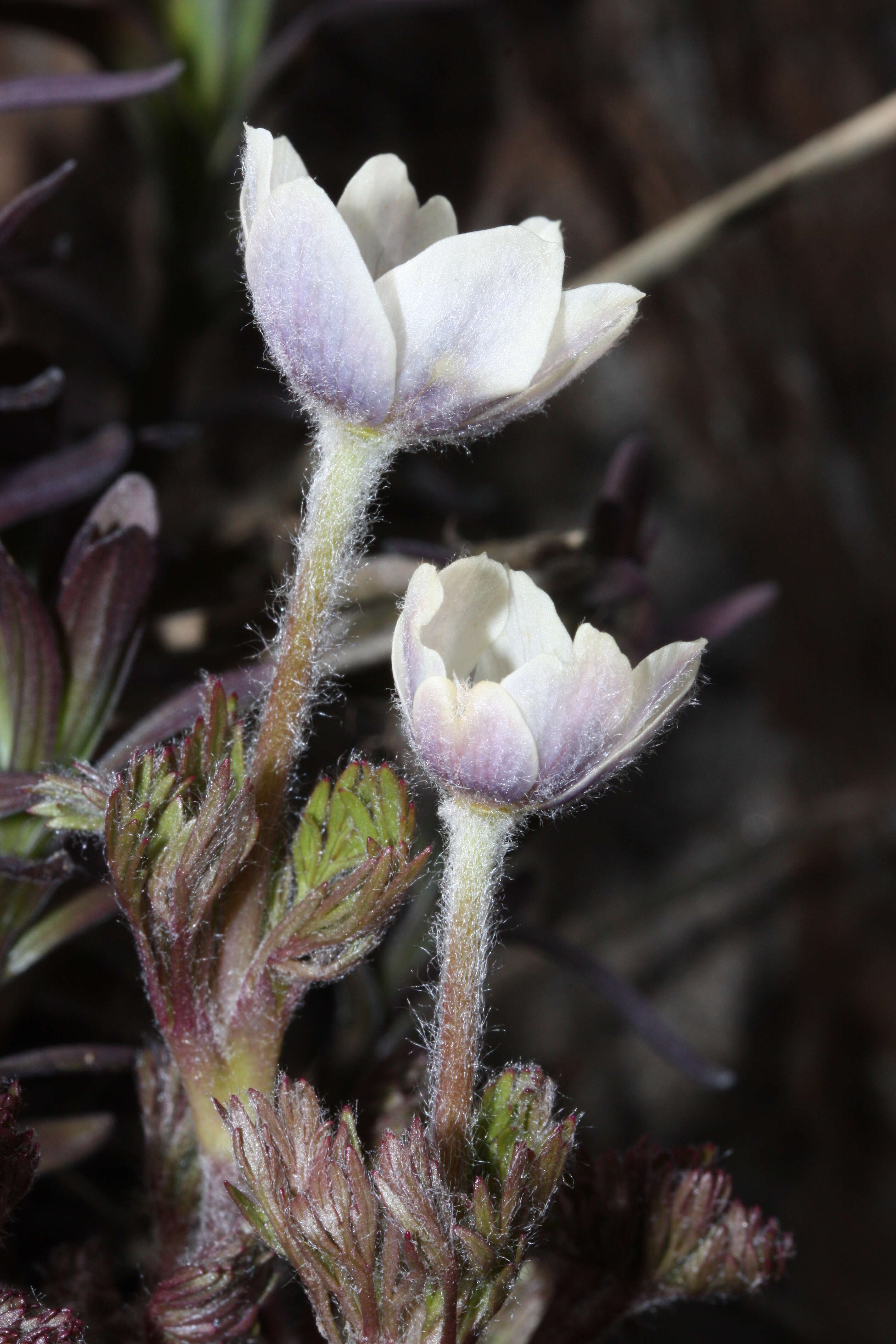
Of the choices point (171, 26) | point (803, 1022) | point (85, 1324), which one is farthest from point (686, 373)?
point (85, 1324)

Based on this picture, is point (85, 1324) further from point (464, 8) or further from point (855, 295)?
point (855, 295)

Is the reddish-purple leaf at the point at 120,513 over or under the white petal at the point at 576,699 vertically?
over

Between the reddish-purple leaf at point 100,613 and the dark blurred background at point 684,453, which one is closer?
the reddish-purple leaf at point 100,613

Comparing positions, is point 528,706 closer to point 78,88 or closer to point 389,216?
point 389,216

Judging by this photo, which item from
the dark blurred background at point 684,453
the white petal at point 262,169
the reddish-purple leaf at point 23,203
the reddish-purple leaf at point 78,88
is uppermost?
the reddish-purple leaf at point 78,88

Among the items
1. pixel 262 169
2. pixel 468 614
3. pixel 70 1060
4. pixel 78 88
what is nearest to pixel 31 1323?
pixel 70 1060

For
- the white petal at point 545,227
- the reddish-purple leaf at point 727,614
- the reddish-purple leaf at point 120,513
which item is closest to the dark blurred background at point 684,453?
the reddish-purple leaf at point 727,614

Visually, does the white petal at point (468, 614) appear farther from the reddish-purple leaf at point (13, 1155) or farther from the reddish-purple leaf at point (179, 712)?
the reddish-purple leaf at point (13, 1155)
